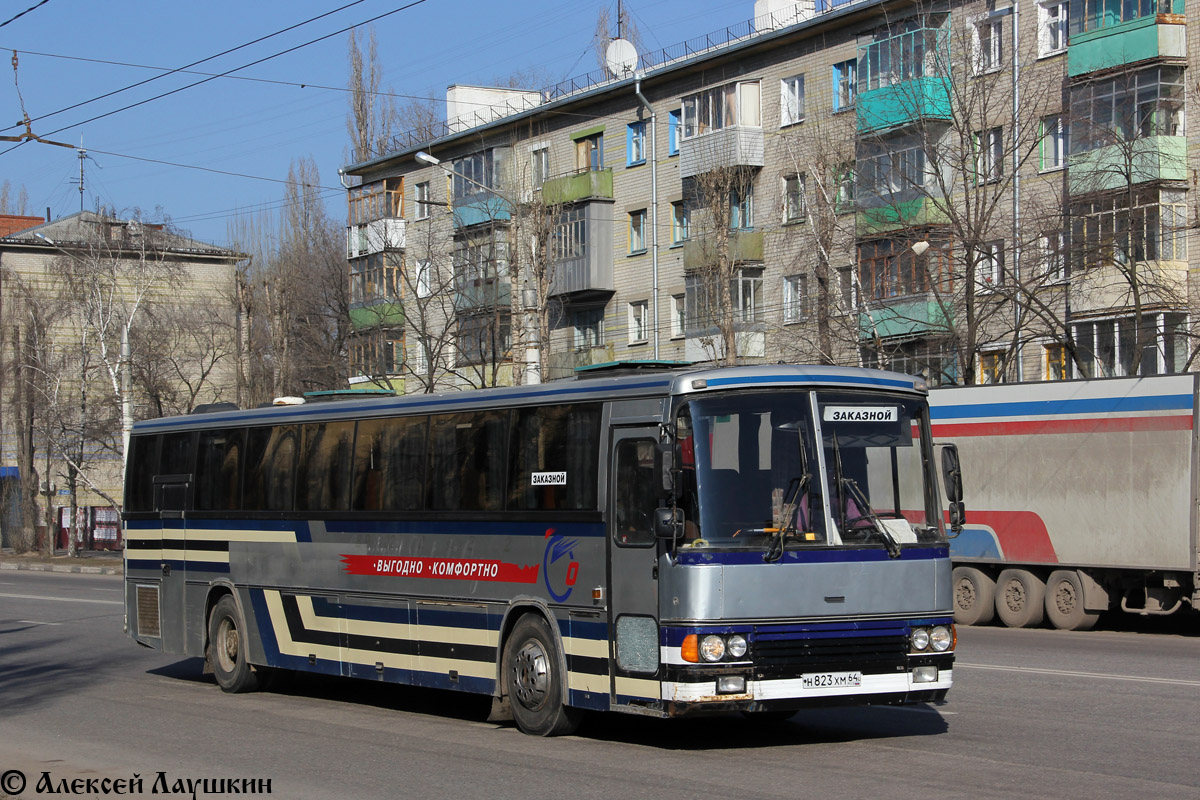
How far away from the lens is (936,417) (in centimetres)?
2300

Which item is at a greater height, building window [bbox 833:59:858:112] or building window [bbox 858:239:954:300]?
building window [bbox 833:59:858:112]

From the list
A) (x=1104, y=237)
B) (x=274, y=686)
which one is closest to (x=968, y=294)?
(x=1104, y=237)

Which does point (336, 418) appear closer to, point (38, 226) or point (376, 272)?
point (376, 272)

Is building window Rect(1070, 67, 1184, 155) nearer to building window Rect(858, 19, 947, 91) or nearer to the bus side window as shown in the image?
building window Rect(858, 19, 947, 91)

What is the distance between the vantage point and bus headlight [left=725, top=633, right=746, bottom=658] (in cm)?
959

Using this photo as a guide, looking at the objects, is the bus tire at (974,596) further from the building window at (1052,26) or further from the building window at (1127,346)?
the building window at (1052,26)

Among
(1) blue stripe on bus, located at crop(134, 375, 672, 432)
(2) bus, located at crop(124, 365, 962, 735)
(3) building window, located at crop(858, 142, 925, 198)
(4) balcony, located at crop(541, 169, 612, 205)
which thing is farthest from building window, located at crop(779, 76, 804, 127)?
(2) bus, located at crop(124, 365, 962, 735)

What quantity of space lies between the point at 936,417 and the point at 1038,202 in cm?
1148

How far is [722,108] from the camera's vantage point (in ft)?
140

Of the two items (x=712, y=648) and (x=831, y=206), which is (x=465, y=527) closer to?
(x=712, y=648)

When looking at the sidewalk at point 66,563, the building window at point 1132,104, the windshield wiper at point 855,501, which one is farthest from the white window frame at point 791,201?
the windshield wiper at point 855,501

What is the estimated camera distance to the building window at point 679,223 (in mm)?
44906

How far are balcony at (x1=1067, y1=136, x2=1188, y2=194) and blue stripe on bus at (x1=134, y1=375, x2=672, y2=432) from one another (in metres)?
19.9

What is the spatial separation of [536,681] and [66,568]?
121ft
